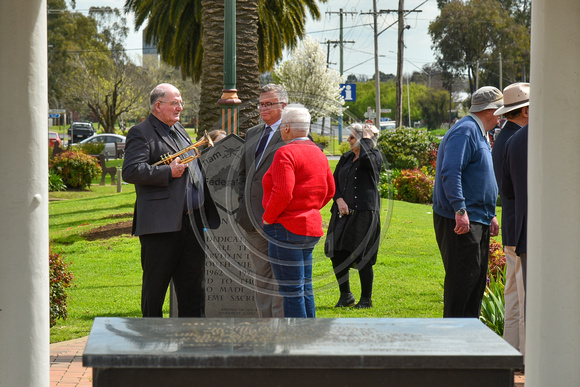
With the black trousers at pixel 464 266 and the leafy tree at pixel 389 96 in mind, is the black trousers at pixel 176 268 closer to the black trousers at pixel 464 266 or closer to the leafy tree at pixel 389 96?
the black trousers at pixel 464 266

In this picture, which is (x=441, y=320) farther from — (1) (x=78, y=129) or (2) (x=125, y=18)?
(2) (x=125, y=18)

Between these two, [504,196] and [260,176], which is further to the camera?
[260,176]

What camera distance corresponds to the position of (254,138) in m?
5.86

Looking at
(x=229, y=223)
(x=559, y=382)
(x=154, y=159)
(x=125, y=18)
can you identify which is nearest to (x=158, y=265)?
(x=154, y=159)

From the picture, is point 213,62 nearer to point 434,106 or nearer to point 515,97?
point 515,97

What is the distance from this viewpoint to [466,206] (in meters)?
5.18

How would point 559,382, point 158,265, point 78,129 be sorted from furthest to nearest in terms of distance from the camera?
point 78,129
point 158,265
point 559,382

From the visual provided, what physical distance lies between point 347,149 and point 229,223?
2118mm

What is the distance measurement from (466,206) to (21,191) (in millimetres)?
3197

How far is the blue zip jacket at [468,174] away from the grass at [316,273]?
177cm

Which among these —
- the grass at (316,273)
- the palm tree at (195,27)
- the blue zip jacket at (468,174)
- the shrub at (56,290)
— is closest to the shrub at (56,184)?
the palm tree at (195,27)

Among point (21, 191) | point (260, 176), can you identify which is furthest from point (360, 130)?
point (21, 191)

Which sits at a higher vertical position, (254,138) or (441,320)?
(254,138)

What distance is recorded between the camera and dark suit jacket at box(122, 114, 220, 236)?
5055mm
